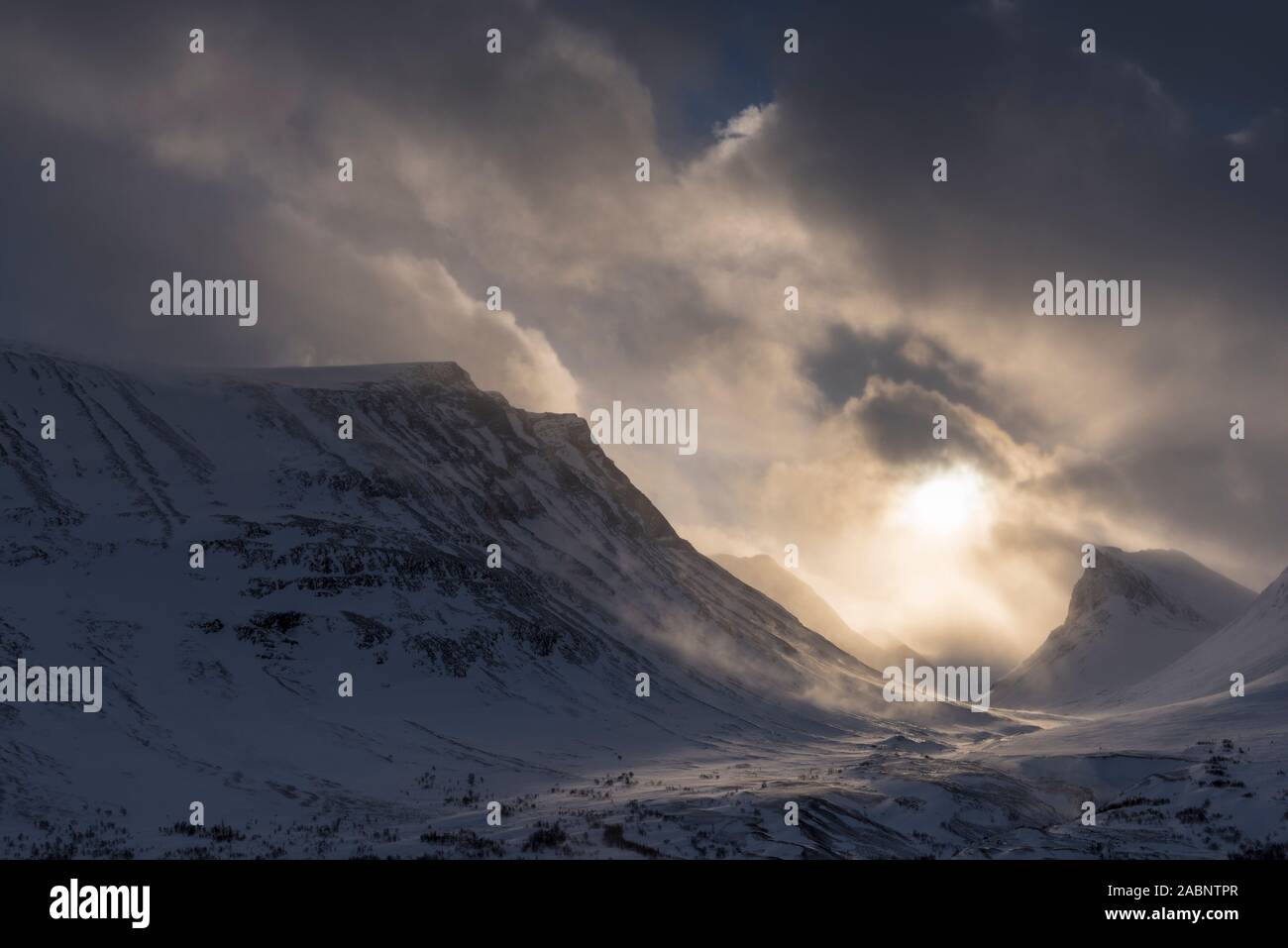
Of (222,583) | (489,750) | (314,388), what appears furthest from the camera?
(314,388)

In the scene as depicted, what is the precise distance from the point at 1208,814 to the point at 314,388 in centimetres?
12398

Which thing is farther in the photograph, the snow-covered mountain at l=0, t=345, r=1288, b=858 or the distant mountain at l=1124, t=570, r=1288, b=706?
the distant mountain at l=1124, t=570, r=1288, b=706

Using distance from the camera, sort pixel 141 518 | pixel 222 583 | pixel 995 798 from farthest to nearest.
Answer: pixel 141 518 < pixel 222 583 < pixel 995 798

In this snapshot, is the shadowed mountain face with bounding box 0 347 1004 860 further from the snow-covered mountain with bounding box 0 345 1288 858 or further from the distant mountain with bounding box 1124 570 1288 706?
the distant mountain with bounding box 1124 570 1288 706

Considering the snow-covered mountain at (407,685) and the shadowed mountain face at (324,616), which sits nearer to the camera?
the snow-covered mountain at (407,685)

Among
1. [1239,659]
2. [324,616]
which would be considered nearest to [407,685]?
[324,616]

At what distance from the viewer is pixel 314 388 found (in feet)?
441

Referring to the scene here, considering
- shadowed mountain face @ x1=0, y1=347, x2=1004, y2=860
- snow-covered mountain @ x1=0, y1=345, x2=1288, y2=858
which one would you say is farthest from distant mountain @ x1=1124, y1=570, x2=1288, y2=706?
shadowed mountain face @ x1=0, y1=347, x2=1004, y2=860

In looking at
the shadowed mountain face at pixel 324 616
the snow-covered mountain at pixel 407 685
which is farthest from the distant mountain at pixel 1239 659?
the shadowed mountain face at pixel 324 616

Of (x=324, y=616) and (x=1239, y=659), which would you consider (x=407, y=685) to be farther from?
(x=1239, y=659)

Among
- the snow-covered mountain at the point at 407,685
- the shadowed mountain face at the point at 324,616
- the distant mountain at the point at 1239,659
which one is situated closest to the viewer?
the snow-covered mountain at the point at 407,685

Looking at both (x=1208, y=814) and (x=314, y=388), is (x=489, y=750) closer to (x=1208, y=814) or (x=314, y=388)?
(x=1208, y=814)

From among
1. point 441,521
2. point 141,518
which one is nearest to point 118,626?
point 141,518

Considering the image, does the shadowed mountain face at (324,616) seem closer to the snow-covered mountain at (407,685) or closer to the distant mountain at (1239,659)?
the snow-covered mountain at (407,685)
